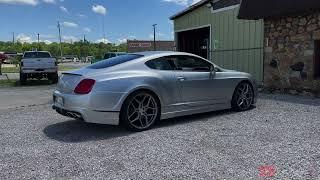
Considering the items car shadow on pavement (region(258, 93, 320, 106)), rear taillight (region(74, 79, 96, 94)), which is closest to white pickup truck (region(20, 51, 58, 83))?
car shadow on pavement (region(258, 93, 320, 106))

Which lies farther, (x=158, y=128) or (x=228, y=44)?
(x=228, y=44)

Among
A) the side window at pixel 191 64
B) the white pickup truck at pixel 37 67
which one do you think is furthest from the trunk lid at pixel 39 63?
the side window at pixel 191 64

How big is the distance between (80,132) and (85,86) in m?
0.94

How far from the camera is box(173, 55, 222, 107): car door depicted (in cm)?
765

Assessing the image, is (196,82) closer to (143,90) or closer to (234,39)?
(143,90)

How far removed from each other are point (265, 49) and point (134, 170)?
33.3ft

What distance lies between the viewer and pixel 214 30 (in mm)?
17125

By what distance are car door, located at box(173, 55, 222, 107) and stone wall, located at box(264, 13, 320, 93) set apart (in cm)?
501

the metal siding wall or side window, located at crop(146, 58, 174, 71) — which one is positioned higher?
the metal siding wall

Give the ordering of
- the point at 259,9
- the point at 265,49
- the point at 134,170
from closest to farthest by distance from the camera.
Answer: the point at 134,170
the point at 259,9
the point at 265,49

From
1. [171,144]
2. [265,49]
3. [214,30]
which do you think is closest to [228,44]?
[214,30]

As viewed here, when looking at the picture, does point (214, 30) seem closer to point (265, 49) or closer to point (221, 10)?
point (221, 10)

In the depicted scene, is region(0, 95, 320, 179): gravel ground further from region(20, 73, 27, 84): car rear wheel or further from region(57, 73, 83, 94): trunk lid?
region(20, 73, 27, 84): car rear wheel

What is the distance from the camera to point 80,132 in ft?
23.0
